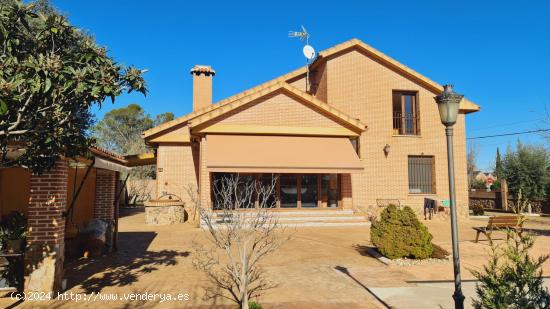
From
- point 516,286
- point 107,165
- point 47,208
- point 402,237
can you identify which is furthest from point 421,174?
point 47,208

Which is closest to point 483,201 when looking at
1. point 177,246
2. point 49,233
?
point 177,246

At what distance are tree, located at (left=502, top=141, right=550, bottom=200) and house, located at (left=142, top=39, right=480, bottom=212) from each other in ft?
33.2

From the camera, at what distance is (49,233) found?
6.88 metres

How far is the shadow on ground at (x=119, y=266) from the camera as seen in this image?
7730mm

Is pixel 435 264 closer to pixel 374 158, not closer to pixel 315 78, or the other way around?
pixel 374 158

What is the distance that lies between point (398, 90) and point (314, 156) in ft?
27.2

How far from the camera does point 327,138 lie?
18.5 m

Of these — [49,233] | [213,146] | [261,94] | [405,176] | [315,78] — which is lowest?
[49,233]

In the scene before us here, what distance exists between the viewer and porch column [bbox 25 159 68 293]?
6.63 m

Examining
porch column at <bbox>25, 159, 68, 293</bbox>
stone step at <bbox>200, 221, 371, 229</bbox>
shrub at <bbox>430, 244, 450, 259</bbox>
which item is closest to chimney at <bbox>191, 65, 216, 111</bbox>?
stone step at <bbox>200, 221, 371, 229</bbox>

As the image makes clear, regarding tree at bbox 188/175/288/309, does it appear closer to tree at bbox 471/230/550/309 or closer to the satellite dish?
tree at bbox 471/230/550/309

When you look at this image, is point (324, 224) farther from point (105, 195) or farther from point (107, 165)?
point (107, 165)

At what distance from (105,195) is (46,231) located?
5303 mm

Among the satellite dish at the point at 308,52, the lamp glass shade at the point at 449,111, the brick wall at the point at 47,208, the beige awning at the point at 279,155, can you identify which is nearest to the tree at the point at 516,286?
the lamp glass shade at the point at 449,111
